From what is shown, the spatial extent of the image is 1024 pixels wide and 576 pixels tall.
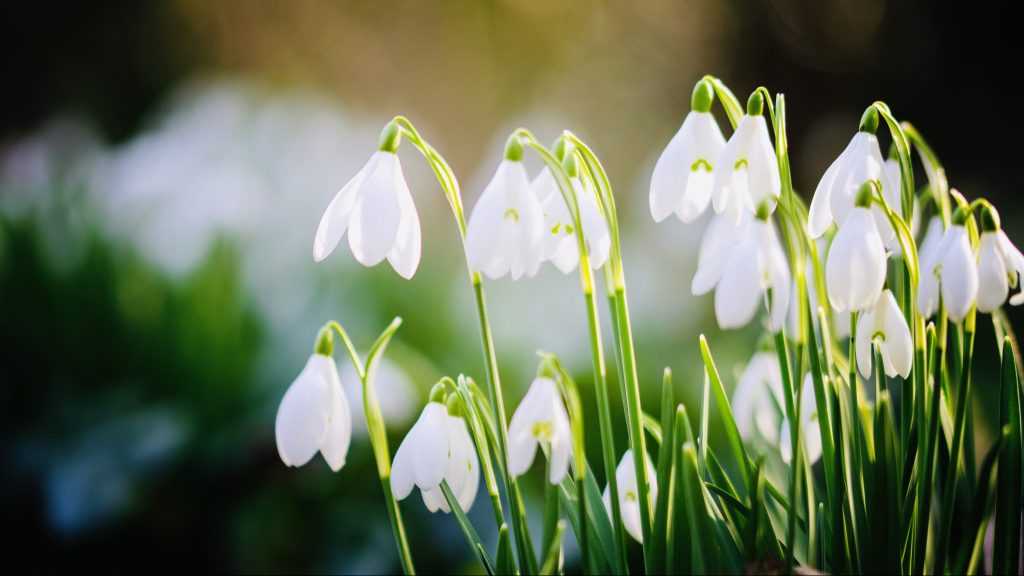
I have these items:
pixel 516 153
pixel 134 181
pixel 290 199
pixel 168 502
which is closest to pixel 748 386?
pixel 516 153

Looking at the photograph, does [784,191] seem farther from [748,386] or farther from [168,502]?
[168,502]

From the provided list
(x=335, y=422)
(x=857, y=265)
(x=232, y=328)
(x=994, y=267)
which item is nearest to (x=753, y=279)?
(x=857, y=265)

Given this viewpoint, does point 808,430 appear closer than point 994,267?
No

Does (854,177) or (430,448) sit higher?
(854,177)

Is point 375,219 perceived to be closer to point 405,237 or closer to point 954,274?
point 405,237

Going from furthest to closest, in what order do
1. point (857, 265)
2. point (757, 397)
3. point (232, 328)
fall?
point (232, 328) → point (757, 397) → point (857, 265)

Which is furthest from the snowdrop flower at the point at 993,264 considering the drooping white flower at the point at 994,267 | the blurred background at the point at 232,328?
the blurred background at the point at 232,328

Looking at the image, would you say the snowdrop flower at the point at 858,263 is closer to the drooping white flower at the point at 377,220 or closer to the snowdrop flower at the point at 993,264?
the snowdrop flower at the point at 993,264
